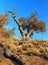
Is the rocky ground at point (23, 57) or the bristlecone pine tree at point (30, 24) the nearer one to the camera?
the rocky ground at point (23, 57)

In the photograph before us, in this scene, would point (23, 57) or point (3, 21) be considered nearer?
point (23, 57)

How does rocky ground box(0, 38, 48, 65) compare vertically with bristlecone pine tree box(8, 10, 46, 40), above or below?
below

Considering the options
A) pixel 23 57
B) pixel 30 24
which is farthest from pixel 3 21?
pixel 23 57

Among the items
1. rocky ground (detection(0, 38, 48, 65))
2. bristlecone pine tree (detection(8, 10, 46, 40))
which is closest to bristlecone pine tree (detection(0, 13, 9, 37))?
bristlecone pine tree (detection(8, 10, 46, 40))

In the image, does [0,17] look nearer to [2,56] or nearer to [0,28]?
[0,28]

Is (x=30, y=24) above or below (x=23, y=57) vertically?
above

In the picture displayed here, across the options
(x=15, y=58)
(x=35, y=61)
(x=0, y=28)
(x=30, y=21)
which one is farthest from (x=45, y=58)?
(x=30, y=21)

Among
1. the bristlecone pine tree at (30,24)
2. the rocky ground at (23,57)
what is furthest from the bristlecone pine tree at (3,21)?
the rocky ground at (23,57)

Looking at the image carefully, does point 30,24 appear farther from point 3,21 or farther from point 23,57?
point 23,57

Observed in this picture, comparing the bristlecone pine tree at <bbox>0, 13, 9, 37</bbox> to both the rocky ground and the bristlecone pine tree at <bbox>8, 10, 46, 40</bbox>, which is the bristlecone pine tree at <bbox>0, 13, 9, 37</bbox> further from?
the rocky ground

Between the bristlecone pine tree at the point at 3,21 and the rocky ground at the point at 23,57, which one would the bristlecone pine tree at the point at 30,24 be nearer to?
the bristlecone pine tree at the point at 3,21

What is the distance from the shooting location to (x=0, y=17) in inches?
1550

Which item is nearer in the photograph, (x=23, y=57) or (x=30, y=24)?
(x=23, y=57)

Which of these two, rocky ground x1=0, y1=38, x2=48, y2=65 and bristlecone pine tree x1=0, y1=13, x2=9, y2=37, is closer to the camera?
rocky ground x1=0, y1=38, x2=48, y2=65
